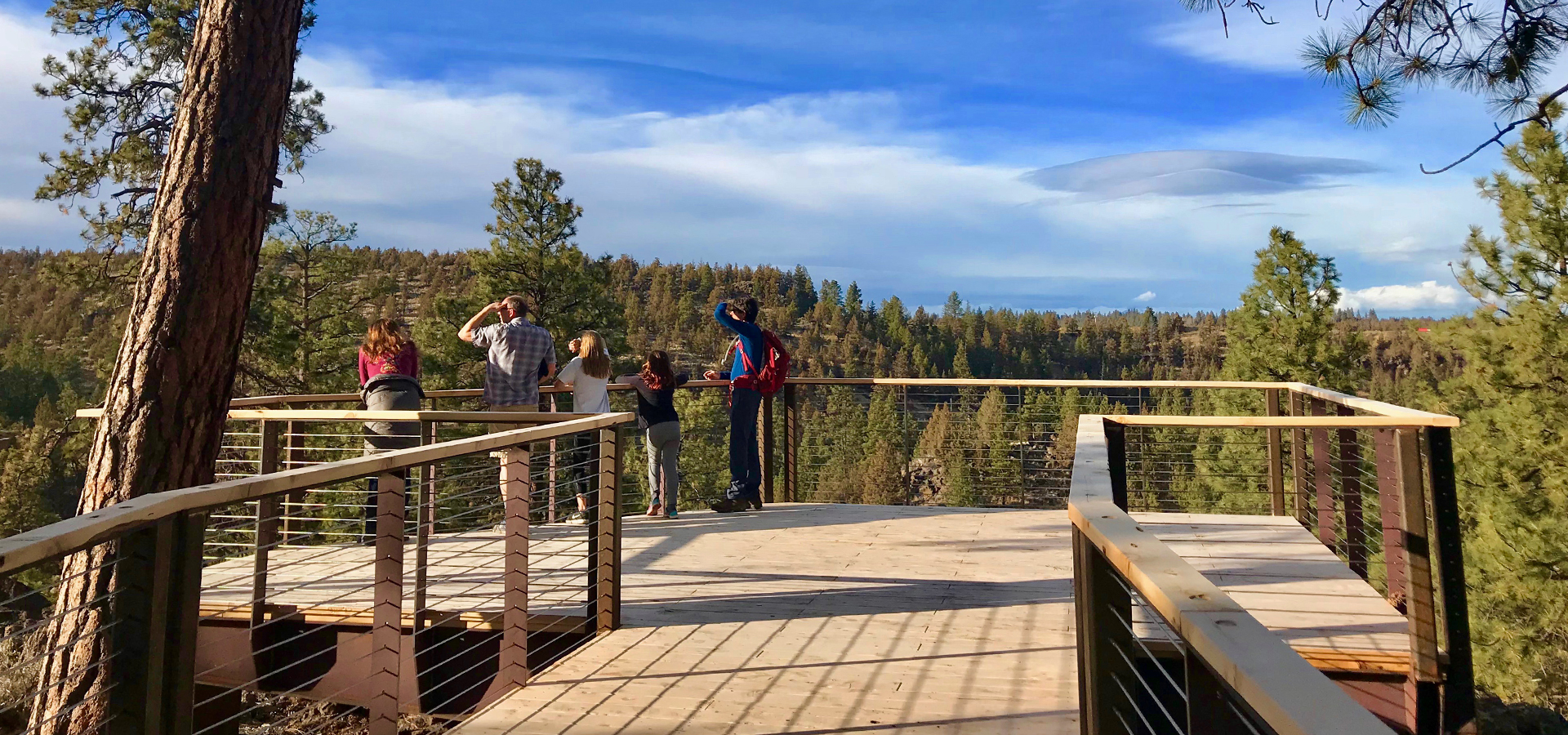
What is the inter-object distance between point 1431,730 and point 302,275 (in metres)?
Answer: 29.7

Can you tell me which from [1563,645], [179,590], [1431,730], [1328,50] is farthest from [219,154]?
[1563,645]

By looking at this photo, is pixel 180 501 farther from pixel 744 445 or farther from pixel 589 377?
pixel 744 445

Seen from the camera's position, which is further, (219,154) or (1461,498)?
(1461,498)

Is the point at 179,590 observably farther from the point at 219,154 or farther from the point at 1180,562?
the point at 219,154

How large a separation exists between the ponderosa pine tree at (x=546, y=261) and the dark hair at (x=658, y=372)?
938 inches

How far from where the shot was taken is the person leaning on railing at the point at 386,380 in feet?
21.0

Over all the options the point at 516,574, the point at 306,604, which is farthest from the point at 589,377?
the point at 516,574

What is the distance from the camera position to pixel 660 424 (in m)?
7.39

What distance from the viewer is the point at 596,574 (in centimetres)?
443

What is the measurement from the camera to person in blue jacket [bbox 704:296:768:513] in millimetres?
7496

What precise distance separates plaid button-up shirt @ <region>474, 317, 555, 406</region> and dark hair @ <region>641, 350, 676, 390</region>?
73 cm

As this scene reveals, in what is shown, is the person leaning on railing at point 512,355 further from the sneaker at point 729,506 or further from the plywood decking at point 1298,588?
the plywood decking at point 1298,588

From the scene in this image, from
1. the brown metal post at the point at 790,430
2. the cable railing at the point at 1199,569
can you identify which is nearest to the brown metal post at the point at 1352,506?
the cable railing at the point at 1199,569

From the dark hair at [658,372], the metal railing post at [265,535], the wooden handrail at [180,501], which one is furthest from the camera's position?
the dark hair at [658,372]
